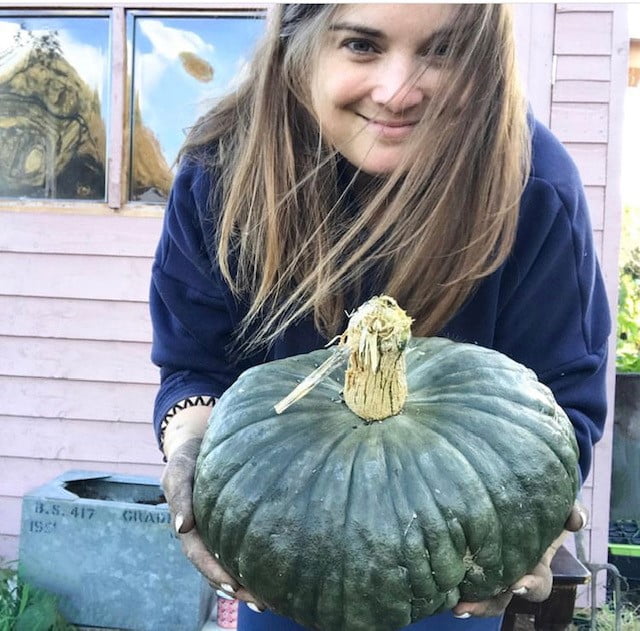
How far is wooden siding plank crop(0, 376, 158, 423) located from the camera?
355 centimetres

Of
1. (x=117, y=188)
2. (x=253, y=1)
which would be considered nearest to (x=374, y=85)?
(x=253, y=1)

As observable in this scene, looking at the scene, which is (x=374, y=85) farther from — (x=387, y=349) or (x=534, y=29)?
(x=534, y=29)

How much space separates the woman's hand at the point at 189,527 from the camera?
120 cm

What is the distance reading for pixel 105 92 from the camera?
3404 millimetres

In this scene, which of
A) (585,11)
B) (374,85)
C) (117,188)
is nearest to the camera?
(374,85)

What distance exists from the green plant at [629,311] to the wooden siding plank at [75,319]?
7.09 feet

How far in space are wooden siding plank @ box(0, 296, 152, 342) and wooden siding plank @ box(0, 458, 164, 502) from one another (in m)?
0.56

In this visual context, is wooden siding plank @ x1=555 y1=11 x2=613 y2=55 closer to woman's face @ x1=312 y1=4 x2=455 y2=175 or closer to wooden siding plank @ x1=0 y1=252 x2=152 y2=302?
wooden siding plank @ x1=0 y1=252 x2=152 y2=302

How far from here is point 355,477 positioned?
104cm

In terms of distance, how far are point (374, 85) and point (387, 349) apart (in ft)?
1.60

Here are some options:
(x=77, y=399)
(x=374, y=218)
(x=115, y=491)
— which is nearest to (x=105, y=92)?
(x=77, y=399)

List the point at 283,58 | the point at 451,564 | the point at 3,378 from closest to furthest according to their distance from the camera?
1. the point at 451,564
2. the point at 283,58
3. the point at 3,378

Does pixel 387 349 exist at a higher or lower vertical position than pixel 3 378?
higher

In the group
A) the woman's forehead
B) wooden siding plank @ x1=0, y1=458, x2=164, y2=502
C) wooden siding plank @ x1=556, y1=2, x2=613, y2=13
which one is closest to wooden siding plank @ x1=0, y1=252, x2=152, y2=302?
wooden siding plank @ x1=0, y1=458, x2=164, y2=502
